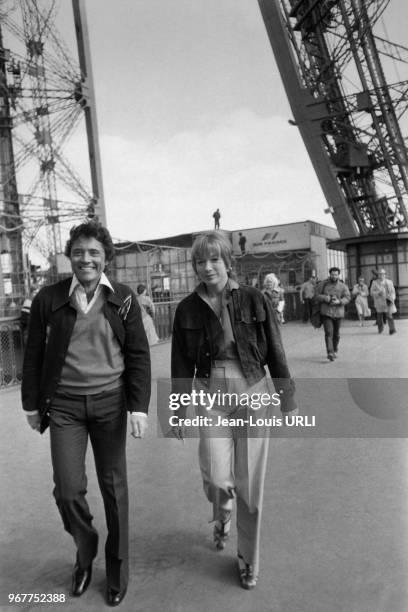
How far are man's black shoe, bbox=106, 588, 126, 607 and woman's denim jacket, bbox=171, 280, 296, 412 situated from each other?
3.11ft

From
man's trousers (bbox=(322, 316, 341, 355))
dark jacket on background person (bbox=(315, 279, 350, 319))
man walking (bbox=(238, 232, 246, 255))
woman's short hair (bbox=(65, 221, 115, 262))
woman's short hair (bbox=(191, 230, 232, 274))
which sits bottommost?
man's trousers (bbox=(322, 316, 341, 355))

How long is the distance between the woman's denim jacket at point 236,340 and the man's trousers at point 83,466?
1.30 ft

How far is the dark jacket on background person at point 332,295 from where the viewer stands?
8.44 metres

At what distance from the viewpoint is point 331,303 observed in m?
8.50

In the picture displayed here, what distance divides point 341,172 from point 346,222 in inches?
76.7

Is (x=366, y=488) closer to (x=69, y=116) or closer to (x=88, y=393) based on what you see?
(x=88, y=393)

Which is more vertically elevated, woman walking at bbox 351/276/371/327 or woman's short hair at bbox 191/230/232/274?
woman's short hair at bbox 191/230/232/274

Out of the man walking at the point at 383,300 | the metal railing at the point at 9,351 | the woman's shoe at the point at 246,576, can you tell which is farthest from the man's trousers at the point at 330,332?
the woman's shoe at the point at 246,576

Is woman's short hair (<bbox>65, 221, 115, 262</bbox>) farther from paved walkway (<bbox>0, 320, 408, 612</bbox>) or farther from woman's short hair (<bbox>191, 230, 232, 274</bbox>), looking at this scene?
paved walkway (<bbox>0, 320, 408, 612</bbox>)

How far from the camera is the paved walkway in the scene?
2204mm

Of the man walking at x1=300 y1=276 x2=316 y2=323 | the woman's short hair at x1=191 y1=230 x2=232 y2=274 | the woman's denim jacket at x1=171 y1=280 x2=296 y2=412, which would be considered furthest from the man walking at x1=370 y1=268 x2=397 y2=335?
the woman's short hair at x1=191 y1=230 x2=232 y2=274

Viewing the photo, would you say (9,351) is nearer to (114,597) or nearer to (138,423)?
(138,423)

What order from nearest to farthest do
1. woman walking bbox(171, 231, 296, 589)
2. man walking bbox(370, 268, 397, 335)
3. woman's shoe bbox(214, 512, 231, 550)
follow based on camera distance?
woman walking bbox(171, 231, 296, 589), woman's shoe bbox(214, 512, 231, 550), man walking bbox(370, 268, 397, 335)

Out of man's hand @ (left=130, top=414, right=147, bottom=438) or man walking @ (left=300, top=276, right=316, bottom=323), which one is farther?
man walking @ (left=300, top=276, right=316, bottom=323)
